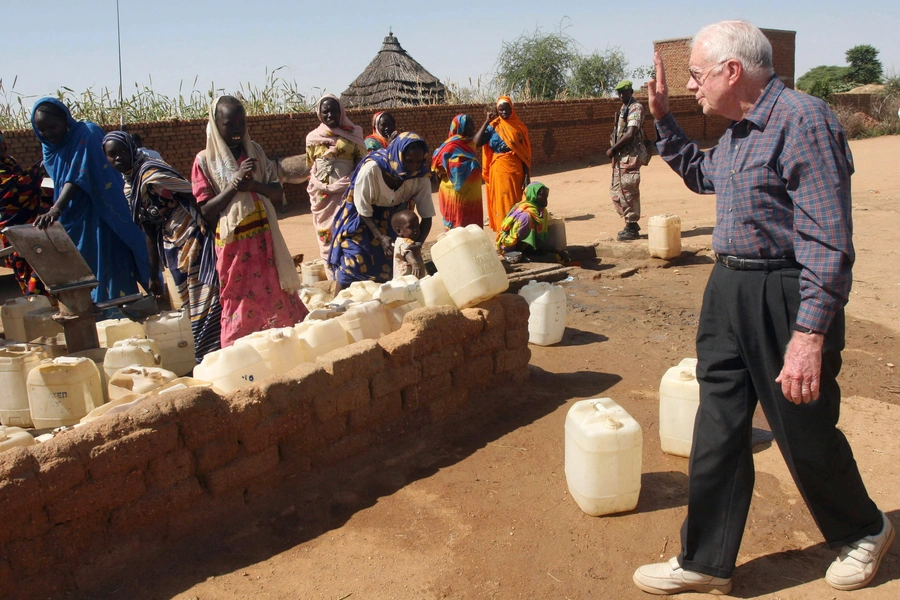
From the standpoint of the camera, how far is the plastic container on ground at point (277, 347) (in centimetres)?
340

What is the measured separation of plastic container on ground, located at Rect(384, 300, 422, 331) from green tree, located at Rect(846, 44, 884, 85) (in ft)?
157

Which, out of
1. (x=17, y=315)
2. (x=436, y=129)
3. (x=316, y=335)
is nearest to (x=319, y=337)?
(x=316, y=335)

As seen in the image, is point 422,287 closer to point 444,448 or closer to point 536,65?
point 444,448

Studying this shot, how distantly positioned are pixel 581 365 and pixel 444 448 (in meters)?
1.49

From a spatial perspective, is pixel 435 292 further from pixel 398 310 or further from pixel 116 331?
pixel 116 331

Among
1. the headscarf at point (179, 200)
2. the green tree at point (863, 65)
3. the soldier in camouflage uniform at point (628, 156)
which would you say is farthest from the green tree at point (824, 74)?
the headscarf at point (179, 200)

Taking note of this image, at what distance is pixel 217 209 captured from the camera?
4.10 m

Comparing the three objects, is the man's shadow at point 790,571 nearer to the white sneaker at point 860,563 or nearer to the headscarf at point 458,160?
the white sneaker at point 860,563

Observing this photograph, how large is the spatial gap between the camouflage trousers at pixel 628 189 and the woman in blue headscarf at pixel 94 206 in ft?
18.9

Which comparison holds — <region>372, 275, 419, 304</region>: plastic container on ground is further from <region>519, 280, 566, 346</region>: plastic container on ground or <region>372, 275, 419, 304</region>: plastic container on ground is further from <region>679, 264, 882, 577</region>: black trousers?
Answer: <region>679, 264, 882, 577</region>: black trousers

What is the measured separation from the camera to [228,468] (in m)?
2.94

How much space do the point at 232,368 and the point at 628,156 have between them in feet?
23.0

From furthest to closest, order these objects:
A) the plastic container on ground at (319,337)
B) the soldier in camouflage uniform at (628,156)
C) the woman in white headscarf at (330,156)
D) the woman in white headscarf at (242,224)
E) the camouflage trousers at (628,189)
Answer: the camouflage trousers at (628,189) → the soldier in camouflage uniform at (628,156) → the woman in white headscarf at (330,156) → the woman in white headscarf at (242,224) → the plastic container on ground at (319,337)

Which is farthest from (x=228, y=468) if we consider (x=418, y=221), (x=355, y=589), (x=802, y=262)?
(x=418, y=221)
